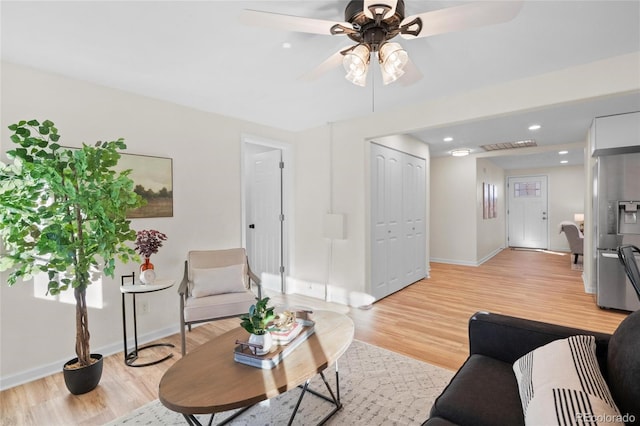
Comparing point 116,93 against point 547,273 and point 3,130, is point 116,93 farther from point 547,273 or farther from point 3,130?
point 547,273

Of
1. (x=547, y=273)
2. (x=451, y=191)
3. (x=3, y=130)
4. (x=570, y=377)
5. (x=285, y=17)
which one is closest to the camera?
(x=570, y=377)

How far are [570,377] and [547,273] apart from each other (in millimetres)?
5744

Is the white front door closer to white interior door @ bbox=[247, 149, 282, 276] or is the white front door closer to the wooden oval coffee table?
white interior door @ bbox=[247, 149, 282, 276]

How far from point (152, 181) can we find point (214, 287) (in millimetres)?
1265

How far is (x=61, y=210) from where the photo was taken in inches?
81.0

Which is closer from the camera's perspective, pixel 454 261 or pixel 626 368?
pixel 626 368

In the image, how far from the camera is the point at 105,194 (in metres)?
2.15

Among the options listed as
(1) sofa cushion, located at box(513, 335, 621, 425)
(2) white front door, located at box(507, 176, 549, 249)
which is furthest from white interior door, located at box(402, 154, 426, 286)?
(2) white front door, located at box(507, 176, 549, 249)

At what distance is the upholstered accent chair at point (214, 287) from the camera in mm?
2657

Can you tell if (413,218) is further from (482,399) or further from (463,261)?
(482,399)

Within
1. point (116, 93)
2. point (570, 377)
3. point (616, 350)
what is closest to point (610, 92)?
point (616, 350)

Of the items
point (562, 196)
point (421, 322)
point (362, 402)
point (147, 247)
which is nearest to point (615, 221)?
point (421, 322)

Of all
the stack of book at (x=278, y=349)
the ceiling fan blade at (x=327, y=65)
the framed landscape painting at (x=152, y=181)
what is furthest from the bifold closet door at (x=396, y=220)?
the framed landscape painting at (x=152, y=181)

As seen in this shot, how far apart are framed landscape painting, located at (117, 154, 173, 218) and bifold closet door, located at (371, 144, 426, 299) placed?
8.21 ft
